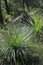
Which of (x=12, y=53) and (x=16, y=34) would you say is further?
(x=16, y=34)

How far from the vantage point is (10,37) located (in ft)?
20.4

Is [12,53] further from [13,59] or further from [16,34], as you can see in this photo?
[16,34]

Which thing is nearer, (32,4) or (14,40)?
(14,40)

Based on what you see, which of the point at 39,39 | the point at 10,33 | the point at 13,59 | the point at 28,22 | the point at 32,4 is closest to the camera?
the point at 13,59

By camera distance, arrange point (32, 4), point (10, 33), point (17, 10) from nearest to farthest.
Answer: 1. point (10, 33)
2. point (17, 10)
3. point (32, 4)

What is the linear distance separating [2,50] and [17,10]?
8372mm

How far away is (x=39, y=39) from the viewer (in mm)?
7523

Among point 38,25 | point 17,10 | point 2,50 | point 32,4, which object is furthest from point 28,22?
point 32,4

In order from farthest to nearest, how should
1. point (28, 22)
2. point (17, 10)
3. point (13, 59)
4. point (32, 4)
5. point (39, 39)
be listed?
point (32, 4)
point (17, 10)
point (28, 22)
point (39, 39)
point (13, 59)

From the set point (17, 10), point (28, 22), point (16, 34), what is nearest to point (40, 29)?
point (28, 22)

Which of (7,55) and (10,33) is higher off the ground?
(10,33)

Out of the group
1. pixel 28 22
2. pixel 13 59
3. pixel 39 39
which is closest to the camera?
pixel 13 59

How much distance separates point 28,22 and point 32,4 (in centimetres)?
731

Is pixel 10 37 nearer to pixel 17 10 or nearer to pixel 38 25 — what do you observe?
pixel 38 25
